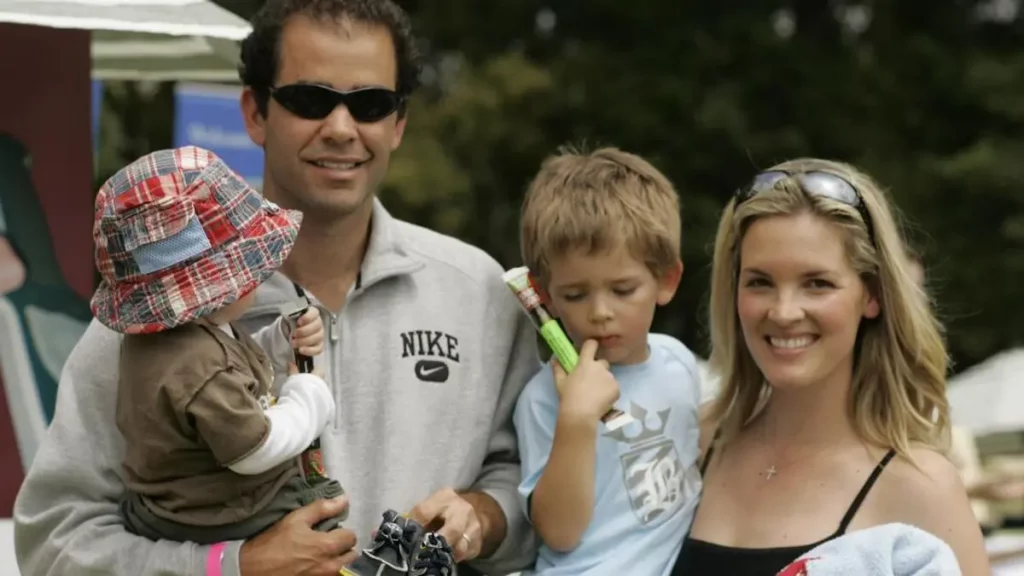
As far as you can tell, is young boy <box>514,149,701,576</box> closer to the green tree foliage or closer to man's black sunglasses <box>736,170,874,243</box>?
man's black sunglasses <box>736,170,874,243</box>

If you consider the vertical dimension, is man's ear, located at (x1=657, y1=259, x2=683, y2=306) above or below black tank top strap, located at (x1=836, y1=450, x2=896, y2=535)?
above

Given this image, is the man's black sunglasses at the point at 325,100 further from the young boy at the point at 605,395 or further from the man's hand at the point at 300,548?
the man's hand at the point at 300,548

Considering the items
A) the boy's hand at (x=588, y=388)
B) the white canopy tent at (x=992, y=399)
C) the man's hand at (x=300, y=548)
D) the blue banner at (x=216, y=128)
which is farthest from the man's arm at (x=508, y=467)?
the white canopy tent at (x=992, y=399)

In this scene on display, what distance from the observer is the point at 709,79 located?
1466 centimetres

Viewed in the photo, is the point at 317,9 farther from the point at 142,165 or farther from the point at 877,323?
the point at 877,323

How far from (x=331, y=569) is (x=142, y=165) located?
88 cm

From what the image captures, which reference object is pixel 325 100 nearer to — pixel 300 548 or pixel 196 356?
pixel 196 356

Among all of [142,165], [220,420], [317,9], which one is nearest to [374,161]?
[317,9]

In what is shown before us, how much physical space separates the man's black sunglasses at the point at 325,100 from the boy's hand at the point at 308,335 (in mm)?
Answer: 508

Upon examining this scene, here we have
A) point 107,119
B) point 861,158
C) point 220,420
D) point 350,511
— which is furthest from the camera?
point 861,158

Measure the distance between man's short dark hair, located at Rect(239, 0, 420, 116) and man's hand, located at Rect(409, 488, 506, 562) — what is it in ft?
3.19

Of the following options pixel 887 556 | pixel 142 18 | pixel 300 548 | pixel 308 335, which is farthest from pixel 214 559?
pixel 142 18

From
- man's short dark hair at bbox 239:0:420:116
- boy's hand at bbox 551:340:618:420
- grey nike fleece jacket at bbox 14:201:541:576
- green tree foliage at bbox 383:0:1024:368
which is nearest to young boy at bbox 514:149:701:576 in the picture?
boy's hand at bbox 551:340:618:420

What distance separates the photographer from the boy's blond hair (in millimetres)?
2971
